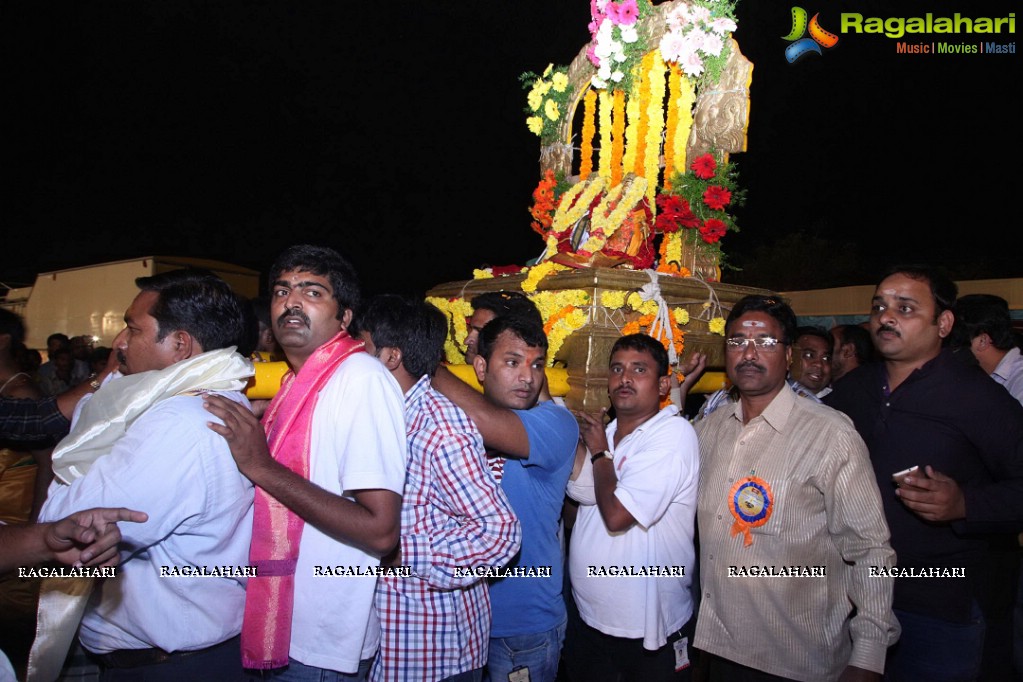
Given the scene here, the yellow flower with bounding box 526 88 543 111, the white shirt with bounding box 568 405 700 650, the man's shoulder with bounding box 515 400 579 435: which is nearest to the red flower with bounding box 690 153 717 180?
the yellow flower with bounding box 526 88 543 111

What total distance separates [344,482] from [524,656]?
0.97 meters

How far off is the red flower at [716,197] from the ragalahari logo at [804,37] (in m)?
3.36

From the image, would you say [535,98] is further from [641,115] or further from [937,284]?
[937,284]

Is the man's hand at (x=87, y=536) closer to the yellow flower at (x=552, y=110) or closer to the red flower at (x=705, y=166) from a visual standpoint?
the red flower at (x=705, y=166)

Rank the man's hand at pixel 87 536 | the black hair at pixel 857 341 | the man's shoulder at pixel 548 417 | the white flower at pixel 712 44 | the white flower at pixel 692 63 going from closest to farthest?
the man's hand at pixel 87 536 → the man's shoulder at pixel 548 417 → the black hair at pixel 857 341 → the white flower at pixel 712 44 → the white flower at pixel 692 63

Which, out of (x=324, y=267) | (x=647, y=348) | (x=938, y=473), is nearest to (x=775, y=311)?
(x=647, y=348)

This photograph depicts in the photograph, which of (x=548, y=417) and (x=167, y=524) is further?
(x=548, y=417)

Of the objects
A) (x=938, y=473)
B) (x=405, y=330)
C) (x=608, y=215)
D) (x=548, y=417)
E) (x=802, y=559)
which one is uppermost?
(x=608, y=215)

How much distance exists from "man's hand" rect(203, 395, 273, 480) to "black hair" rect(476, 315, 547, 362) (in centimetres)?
90

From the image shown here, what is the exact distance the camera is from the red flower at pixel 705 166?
15.0 feet

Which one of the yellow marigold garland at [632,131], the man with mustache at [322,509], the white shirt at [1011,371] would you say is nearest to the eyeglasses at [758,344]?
the man with mustache at [322,509]

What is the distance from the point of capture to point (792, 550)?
2266 millimetres

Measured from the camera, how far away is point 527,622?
219 centimetres

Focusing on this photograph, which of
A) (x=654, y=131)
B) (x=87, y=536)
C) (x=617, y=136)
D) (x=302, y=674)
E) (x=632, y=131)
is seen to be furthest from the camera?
(x=617, y=136)
